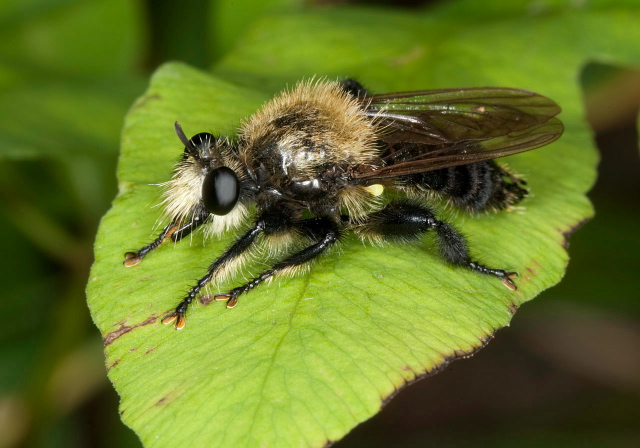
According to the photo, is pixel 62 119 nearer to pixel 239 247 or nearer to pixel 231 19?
pixel 231 19

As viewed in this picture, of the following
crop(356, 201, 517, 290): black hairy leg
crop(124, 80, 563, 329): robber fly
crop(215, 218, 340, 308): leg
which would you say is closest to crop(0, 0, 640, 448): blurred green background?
crop(124, 80, 563, 329): robber fly

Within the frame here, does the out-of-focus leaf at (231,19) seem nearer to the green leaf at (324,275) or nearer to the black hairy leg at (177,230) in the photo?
the green leaf at (324,275)

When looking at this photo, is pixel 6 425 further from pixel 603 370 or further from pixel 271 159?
pixel 603 370

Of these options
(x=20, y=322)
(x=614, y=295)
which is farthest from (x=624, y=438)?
(x=20, y=322)

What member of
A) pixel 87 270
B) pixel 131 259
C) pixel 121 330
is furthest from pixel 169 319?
pixel 87 270

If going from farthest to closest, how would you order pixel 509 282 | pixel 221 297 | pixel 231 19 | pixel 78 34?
1. pixel 78 34
2. pixel 231 19
3. pixel 509 282
4. pixel 221 297

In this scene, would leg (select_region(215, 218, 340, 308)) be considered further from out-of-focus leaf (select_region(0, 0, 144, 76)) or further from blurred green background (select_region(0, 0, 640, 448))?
out-of-focus leaf (select_region(0, 0, 144, 76))
